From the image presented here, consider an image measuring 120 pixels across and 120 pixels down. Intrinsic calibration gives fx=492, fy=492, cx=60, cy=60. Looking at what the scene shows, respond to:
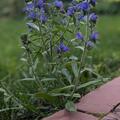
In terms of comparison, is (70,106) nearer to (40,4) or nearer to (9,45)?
(40,4)

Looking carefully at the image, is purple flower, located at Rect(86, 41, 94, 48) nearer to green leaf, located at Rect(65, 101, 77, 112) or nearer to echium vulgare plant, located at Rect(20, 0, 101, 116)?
echium vulgare plant, located at Rect(20, 0, 101, 116)

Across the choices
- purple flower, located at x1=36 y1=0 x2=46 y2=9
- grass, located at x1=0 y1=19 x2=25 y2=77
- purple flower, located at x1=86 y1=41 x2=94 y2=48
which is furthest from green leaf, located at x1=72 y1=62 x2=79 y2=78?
grass, located at x1=0 y1=19 x2=25 y2=77

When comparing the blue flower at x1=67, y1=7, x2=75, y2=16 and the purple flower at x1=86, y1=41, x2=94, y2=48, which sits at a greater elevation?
the blue flower at x1=67, y1=7, x2=75, y2=16

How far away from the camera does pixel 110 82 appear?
319 centimetres

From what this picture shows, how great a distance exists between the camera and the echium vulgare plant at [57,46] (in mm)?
2797

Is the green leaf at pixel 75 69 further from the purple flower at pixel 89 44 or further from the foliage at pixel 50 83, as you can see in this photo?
the purple flower at pixel 89 44

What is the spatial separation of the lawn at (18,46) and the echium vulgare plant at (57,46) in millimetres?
996

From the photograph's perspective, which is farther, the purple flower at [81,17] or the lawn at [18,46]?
the lawn at [18,46]

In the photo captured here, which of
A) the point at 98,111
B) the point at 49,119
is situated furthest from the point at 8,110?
the point at 98,111

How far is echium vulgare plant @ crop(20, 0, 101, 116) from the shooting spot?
280 cm

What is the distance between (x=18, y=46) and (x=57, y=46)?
4058 mm

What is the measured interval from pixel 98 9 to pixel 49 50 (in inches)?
346

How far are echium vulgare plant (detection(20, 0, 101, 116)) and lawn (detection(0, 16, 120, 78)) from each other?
100 cm

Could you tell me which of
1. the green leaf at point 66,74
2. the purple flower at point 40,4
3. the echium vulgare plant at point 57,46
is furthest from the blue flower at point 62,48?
the purple flower at point 40,4
